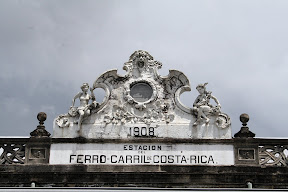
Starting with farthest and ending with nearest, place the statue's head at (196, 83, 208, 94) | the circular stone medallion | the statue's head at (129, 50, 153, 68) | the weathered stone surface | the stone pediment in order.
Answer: the statue's head at (129, 50, 153, 68) → the circular stone medallion → the statue's head at (196, 83, 208, 94) → the stone pediment → the weathered stone surface

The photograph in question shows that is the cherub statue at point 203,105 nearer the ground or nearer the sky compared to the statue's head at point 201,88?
nearer the ground

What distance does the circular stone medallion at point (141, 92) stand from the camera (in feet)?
57.7

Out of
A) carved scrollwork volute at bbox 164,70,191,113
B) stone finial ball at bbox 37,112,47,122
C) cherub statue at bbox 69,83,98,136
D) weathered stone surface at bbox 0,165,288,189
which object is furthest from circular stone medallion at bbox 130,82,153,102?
stone finial ball at bbox 37,112,47,122

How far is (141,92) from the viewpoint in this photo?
17688mm

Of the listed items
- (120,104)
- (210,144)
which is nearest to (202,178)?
(210,144)

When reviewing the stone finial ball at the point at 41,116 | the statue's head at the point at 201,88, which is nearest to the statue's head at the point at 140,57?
the statue's head at the point at 201,88

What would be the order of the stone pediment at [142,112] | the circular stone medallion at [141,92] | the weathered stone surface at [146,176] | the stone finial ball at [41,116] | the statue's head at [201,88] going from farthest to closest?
the circular stone medallion at [141,92]
the statue's head at [201,88]
the stone finial ball at [41,116]
the stone pediment at [142,112]
the weathered stone surface at [146,176]

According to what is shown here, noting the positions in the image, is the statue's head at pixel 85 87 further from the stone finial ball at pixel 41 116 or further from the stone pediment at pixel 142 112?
the stone finial ball at pixel 41 116

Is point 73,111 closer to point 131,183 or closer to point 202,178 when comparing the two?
point 131,183

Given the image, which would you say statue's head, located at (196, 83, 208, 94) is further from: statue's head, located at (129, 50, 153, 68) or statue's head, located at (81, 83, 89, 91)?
statue's head, located at (81, 83, 89, 91)

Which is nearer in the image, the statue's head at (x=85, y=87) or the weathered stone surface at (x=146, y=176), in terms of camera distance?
the weathered stone surface at (x=146, y=176)

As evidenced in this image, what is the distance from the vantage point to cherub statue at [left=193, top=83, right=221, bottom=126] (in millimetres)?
17062

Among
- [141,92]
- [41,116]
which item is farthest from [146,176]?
[41,116]

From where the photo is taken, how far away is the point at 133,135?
1694 centimetres
